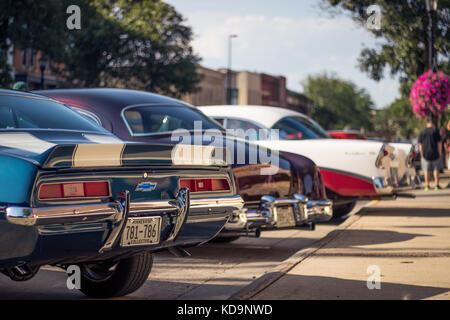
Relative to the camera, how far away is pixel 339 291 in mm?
5711

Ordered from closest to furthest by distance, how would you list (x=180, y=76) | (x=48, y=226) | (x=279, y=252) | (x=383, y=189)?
1. (x=48, y=226)
2. (x=279, y=252)
3. (x=383, y=189)
4. (x=180, y=76)

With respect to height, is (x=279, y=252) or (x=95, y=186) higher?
(x=95, y=186)

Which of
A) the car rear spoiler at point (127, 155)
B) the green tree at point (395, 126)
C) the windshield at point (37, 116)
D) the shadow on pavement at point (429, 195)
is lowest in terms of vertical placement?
the shadow on pavement at point (429, 195)

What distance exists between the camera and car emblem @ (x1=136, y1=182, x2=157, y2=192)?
15.6 feet

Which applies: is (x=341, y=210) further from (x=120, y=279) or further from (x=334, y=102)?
(x=334, y=102)

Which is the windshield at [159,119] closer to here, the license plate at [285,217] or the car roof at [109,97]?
the car roof at [109,97]

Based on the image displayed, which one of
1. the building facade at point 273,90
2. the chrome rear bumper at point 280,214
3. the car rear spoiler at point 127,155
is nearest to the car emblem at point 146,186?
the car rear spoiler at point 127,155

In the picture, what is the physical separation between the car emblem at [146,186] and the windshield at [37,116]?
1.15 m

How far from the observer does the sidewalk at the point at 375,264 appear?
5.66 meters

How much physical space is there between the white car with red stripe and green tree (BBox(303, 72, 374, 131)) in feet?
413
